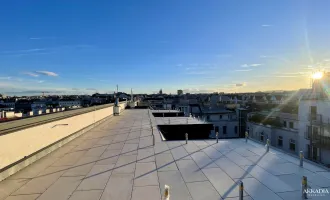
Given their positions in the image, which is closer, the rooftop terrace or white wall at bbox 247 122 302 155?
the rooftop terrace

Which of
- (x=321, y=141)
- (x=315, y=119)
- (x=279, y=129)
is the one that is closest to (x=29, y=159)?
(x=321, y=141)

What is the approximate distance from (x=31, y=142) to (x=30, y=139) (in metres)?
0.13

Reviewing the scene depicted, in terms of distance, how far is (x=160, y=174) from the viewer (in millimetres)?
5449

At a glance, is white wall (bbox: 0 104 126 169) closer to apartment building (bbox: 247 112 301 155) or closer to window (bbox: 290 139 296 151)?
apartment building (bbox: 247 112 301 155)

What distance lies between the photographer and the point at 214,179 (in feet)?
16.8

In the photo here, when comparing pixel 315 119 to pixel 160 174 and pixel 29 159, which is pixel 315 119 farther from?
pixel 29 159

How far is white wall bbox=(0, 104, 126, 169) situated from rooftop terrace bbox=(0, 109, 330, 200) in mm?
500

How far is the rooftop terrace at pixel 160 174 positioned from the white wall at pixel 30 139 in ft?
1.64

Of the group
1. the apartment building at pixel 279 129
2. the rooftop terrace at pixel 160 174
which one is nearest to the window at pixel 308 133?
the apartment building at pixel 279 129

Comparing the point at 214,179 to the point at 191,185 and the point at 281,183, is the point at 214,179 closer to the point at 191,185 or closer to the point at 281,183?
the point at 191,185

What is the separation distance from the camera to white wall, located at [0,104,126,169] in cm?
531

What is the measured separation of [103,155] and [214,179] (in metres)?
4.23

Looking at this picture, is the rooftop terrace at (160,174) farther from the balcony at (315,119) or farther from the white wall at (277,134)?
the white wall at (277,134)

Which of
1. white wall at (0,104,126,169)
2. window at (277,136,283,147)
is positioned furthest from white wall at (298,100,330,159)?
white wall at (0,104,126,169)
